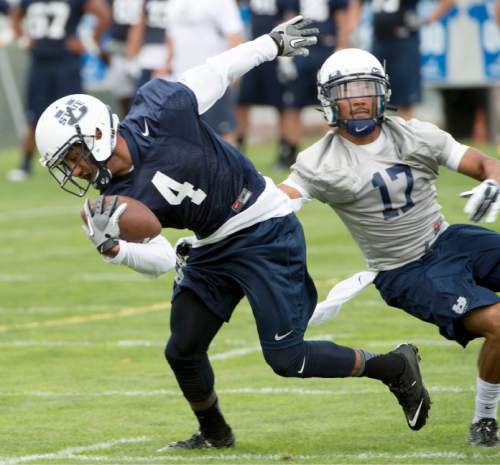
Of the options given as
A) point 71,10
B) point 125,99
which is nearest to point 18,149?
point 125,99

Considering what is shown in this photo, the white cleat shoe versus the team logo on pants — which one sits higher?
the team logo on pants

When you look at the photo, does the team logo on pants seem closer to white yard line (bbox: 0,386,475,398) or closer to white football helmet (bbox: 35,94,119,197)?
white yard line (bbox: 0,386,475,398)

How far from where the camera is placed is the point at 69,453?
633 centimetres

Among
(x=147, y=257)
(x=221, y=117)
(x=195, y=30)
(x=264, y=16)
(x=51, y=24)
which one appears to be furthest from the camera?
(x=51, y=24)

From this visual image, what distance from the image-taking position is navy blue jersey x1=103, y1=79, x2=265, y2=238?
6.06 meters

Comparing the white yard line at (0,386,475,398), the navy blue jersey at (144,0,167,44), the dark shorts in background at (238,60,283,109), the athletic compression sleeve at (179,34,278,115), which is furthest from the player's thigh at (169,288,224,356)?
the navy blue jersey at (144,0,167,44)

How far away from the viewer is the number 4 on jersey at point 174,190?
605cm

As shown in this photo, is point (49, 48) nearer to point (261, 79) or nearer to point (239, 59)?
point (261, 79)

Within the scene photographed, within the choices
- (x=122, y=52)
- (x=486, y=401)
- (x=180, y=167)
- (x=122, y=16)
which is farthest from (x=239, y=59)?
(x=122, y=52)

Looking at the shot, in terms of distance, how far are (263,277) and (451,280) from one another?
0.79 meters

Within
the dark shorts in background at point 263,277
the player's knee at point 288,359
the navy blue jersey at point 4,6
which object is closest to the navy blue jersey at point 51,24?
the navy blue jersey at point 4,6

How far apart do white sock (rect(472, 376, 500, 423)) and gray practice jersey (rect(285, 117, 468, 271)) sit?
0.64 meters

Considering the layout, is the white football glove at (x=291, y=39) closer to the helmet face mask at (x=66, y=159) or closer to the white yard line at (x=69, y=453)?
the helmet face mask at (x=66, y=159)

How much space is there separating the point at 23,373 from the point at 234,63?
2458 millimetres
